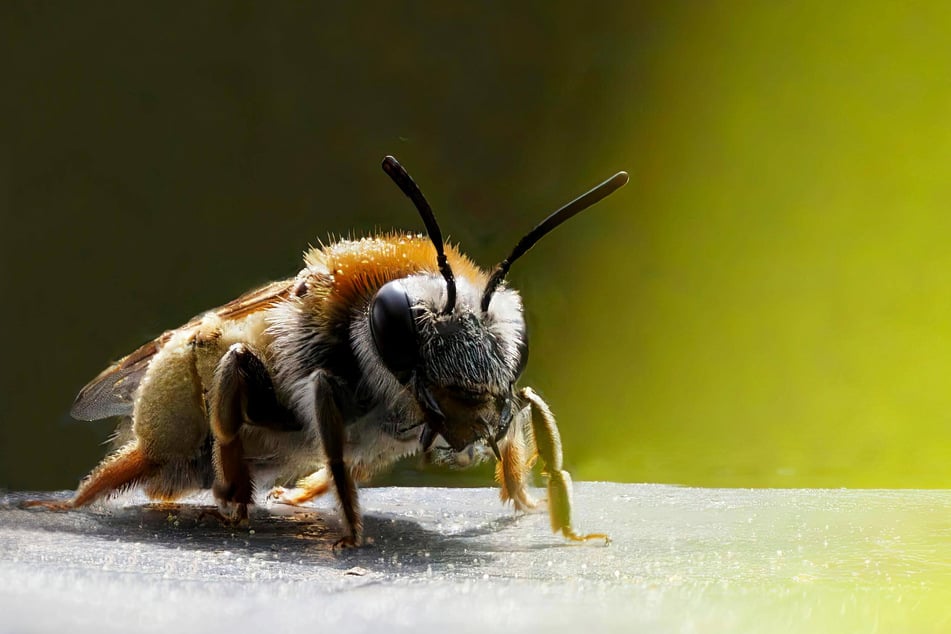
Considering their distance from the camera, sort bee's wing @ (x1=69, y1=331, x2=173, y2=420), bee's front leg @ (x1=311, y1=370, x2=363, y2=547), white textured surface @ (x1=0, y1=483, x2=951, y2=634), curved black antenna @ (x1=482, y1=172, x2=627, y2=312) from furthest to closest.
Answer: bee's wing @ (x1=69, y1=331, x2=173, y2=420)
curved black antenna @ (x1=482, y1=172, x2=627, y2=312)
bee's front leg @ (x1=311, y1=370, x2=363, y2=547)
white textured surface @ (x1=0, y1=483, x2=951, y2=634)

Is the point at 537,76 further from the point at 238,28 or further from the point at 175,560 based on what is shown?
the point at 175,560

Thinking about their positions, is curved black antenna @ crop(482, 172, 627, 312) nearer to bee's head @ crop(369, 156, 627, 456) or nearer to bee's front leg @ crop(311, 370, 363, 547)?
bee's head @ crop(369, 156, 627, 456)

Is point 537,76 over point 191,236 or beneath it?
over

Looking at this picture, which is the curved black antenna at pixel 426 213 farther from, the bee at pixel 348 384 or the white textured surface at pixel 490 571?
the white textured surface at pixel 490 571

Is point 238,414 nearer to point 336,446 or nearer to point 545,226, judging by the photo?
point 336,446

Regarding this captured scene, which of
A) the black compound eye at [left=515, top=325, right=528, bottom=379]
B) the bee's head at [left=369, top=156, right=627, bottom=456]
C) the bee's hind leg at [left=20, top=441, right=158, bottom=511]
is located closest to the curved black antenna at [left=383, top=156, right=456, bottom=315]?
the bee's head at [left=369, top=156, right=627, bottom=456]

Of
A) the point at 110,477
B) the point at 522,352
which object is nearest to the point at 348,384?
the point at 522,352

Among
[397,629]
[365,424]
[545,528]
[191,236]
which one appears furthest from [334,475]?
[191,236]
